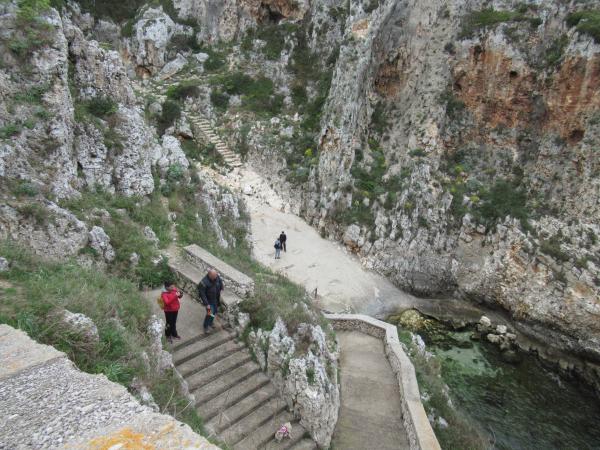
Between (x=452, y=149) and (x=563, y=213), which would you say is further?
(x=452, y=149)

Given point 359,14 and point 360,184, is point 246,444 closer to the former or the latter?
point 360,184

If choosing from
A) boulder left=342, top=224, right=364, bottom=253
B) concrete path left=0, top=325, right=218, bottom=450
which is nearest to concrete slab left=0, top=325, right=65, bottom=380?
concrete path left=0, top=325, right=218, bottom=450

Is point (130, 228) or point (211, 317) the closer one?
point (211, 317)

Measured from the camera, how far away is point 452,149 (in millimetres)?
23828

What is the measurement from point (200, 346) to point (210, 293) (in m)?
1.15

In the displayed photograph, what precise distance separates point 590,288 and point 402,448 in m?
14.0

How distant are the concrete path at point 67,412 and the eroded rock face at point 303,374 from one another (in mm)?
4754

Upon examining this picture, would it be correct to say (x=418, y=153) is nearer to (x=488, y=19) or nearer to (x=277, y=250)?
(x=488, y=19)

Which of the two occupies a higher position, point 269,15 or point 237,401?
point 269,15

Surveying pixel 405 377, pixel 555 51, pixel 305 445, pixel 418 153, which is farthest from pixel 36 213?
pixel 555 51

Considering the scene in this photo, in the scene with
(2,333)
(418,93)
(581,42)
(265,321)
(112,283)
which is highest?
(581,42)

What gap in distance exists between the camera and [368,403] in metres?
9.88

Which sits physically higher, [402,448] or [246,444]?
[246,444]

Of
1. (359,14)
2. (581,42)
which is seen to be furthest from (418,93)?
(581,42)
